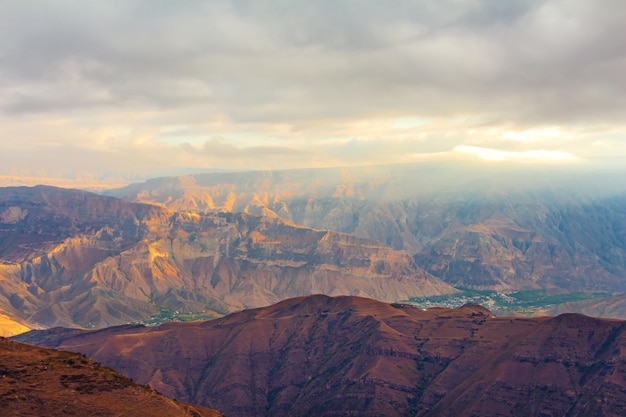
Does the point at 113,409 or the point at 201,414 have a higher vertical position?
the point at 113,409

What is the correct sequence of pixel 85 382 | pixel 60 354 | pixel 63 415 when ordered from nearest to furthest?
pixel 63 415
pixel 85 382
pixel 60 354

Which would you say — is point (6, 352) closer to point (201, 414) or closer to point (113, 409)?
point (113, 409)

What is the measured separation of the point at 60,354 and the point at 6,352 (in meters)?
11.6

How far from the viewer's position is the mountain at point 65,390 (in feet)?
429

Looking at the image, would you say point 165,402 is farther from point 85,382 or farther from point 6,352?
point 6,352

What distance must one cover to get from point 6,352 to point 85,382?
64.3 feet

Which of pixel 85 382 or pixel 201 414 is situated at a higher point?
pixel 85 382

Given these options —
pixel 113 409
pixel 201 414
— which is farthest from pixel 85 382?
pixel 201 414

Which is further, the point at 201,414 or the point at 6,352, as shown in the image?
the point at 201,414

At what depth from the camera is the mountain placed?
130750mm

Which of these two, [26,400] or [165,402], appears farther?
[165,402]

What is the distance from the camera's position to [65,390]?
5448 inches

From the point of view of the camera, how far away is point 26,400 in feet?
429

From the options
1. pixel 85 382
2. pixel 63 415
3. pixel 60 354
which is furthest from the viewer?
pixel 60 354
